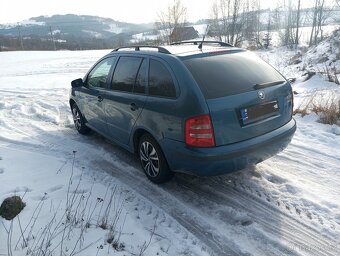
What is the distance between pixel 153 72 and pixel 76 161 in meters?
2.17

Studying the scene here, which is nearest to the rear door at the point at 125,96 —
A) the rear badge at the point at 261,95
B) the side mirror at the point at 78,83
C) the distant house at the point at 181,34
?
the side mirror at the point at 78,83

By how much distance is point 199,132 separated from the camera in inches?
138

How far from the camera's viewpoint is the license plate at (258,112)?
12.1 feet

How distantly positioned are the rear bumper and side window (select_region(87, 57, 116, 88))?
196cm

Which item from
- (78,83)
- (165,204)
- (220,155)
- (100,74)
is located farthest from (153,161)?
(78,83)

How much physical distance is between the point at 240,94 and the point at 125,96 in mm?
1739

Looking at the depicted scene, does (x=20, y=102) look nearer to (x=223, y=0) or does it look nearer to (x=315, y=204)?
(x=315, y=204)

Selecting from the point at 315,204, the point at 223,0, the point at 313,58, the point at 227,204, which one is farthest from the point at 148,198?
the point at 223,0

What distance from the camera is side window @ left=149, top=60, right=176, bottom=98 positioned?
383 cm

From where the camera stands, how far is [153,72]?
4.16 metres

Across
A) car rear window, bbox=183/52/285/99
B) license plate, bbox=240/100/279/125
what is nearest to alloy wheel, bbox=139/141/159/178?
car rear window, bbox=183/52/285/99

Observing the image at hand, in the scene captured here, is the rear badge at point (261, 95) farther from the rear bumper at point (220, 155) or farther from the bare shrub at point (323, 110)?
the bare shrub at point (323, 110)

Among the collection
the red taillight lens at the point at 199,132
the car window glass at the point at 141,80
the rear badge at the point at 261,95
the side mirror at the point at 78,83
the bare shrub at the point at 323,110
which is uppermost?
the car window glass at the point at 141,80

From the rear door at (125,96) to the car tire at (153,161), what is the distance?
0.34 metres
